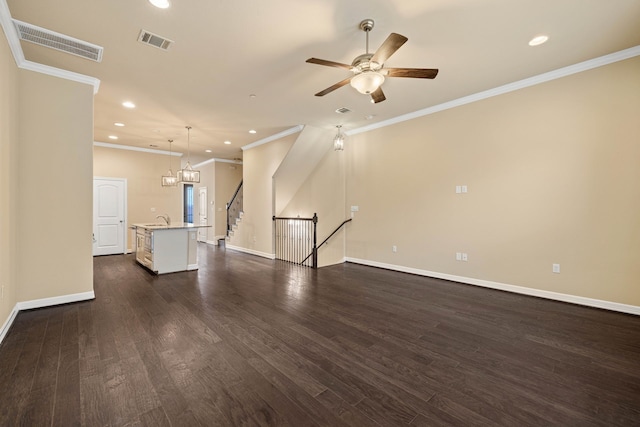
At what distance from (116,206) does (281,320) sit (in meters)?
7.30

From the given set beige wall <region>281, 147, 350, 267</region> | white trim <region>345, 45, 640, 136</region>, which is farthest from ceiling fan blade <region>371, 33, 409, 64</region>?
beige wall <region>281, 147, 350, 267</region>

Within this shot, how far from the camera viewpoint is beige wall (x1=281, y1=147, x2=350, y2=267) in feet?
22.7

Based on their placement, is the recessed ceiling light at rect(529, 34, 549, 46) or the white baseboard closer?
the recessed ceiling light at rect(529, 34, 549, 46)

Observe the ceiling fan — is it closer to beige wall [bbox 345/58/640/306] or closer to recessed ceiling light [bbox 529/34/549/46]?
recessed ceiling light [bbox 529/34/549/46]

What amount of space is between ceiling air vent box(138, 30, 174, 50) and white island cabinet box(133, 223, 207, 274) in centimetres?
343

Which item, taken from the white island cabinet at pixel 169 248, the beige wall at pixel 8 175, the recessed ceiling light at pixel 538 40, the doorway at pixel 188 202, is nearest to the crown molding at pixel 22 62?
the beige wall at pixel 8 175

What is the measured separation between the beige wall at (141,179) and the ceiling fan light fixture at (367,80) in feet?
26.9

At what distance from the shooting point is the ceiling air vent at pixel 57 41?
2.86 m

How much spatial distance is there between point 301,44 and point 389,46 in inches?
48.6

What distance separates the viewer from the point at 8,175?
A: 302 cm

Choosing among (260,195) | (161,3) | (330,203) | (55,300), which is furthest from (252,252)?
(161,3)

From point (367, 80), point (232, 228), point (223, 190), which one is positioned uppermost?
point (367, 80)

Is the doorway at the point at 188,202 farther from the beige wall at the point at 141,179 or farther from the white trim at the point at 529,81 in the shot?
the white trim at the point at 529,81

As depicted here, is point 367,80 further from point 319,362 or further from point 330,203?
point 330,203
